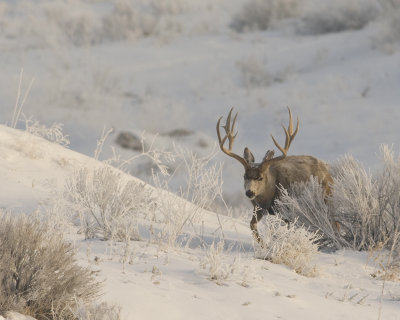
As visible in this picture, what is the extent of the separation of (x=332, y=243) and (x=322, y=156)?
325 inches

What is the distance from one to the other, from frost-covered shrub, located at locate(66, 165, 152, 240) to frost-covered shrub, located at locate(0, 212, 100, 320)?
7.14 feet

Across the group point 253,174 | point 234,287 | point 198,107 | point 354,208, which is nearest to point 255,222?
point 253,174

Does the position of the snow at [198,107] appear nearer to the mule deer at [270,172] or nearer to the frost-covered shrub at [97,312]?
the frost-covered shrub at [97,312]

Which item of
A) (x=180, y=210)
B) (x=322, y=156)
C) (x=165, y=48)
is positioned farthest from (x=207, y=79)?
(x=180, y=210)

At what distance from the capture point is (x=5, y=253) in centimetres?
420

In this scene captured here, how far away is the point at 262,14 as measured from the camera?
26.7m

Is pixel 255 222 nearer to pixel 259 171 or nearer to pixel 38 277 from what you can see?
pixel 259 171

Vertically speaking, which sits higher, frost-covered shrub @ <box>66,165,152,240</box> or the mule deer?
the mule deer

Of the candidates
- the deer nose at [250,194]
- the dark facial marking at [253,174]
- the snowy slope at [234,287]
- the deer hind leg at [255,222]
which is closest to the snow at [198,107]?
the snowy slope at [234,287]

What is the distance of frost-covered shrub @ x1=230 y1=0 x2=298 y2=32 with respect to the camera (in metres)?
26.4

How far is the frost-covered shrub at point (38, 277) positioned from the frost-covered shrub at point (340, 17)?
2089 centimetres

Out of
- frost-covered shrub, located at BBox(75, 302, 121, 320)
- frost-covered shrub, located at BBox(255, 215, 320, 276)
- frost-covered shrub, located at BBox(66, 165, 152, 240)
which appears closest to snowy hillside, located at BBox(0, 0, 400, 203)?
frost-covered shrub, located at BBox(66, 165, 152, 240)

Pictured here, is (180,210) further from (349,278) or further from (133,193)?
(349,278)

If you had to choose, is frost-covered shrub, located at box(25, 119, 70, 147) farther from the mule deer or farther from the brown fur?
the brown fur
